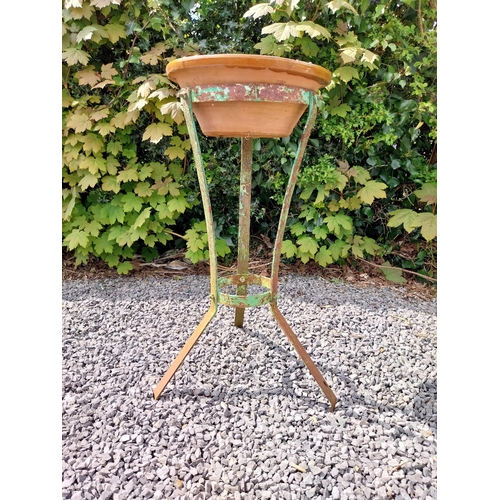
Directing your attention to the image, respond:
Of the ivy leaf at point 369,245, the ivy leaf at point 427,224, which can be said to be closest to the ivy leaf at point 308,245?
the ivy leaf at point 369,245

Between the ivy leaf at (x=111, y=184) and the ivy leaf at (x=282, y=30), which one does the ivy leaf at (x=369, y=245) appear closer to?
the ivy leaf at (x=282, y=30)

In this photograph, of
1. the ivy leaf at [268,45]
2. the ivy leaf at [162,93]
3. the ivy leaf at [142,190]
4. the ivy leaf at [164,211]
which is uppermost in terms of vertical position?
the ivy leaf at [268,45]

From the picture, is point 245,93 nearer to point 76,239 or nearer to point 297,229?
point 297,229

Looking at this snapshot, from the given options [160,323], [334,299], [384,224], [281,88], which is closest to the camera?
[281,88]

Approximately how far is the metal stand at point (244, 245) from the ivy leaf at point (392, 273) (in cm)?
131

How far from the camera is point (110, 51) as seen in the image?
262 cm

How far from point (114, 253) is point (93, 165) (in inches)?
21.7

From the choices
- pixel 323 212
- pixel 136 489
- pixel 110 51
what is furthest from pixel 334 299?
pixel 110 51

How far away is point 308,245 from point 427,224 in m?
0.68

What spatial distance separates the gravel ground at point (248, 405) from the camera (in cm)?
113

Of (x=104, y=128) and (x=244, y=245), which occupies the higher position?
(x=104, y=128)

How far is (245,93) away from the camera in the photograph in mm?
1236

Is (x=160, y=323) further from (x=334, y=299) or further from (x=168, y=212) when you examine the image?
(x=334, y=299)

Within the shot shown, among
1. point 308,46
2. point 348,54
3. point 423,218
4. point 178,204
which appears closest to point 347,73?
point 348,54
